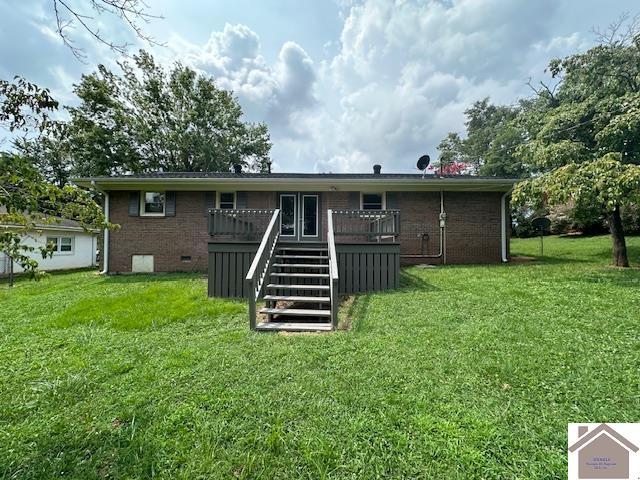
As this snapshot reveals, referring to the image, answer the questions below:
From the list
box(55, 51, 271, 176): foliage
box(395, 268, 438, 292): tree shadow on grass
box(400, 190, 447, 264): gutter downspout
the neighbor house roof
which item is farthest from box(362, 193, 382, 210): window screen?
box(55, 51, 271, 176): foliage

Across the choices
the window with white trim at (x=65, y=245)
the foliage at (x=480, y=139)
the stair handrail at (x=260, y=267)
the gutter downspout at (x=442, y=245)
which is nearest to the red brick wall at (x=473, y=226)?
the gutter downspout at (x=442, y=245)

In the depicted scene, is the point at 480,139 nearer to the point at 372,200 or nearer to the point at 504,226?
the point at 504,226

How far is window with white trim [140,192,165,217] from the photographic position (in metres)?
10.4

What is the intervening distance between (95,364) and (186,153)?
73.3 ft

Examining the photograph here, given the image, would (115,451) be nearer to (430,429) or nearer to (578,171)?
(430,429)

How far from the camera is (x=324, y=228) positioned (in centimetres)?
1031

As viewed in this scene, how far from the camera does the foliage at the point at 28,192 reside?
188cm

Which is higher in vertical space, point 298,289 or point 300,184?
point 300,184

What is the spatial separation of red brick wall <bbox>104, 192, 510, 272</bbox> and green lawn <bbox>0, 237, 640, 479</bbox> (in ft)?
17.5

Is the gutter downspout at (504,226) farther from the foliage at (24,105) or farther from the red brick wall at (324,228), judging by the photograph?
the foliage at (24,105)

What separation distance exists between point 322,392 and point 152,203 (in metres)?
10.4

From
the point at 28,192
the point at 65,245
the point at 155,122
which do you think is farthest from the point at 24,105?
the point at 155,122

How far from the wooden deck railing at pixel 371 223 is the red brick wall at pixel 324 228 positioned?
7.56 feet

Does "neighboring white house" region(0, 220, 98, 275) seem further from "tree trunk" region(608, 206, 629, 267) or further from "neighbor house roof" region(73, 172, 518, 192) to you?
"tree trunk" region(608, 206, 629, 267)
